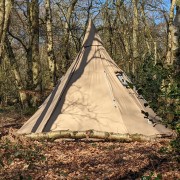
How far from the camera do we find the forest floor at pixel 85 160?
675cm

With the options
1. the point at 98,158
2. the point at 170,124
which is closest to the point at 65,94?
the point at 98,158

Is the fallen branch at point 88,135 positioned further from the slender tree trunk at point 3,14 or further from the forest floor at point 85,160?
the slender tree trunk at point 3,14

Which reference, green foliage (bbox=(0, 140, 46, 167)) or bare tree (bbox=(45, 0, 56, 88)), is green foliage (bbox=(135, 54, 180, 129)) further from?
bare tree (bbox=(45, 0, 56, 88))

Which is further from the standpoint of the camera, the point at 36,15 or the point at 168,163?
the point at 36,15

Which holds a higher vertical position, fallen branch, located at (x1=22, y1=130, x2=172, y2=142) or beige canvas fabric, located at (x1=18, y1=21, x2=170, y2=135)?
beige canvas fabric, located at (x1=18, y1=21, x2=170, y2=135)

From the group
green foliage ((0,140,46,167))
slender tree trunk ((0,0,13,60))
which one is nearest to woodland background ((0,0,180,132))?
slender tree trunk ((0,0,13,60))

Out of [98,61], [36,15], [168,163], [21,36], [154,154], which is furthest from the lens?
[21,36]

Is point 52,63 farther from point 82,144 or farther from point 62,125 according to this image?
point 82,144

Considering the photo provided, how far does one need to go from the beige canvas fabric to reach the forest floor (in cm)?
86

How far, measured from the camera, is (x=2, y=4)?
27.8 ft

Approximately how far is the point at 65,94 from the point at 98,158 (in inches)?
149

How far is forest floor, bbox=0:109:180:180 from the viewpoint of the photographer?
6746mm

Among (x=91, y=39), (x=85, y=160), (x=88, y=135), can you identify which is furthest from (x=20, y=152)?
(x=91, y=39)

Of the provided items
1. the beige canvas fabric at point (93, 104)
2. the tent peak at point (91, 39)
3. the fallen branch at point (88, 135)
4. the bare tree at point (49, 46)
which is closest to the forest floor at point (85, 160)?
the fallen branch at point (88, 135)
